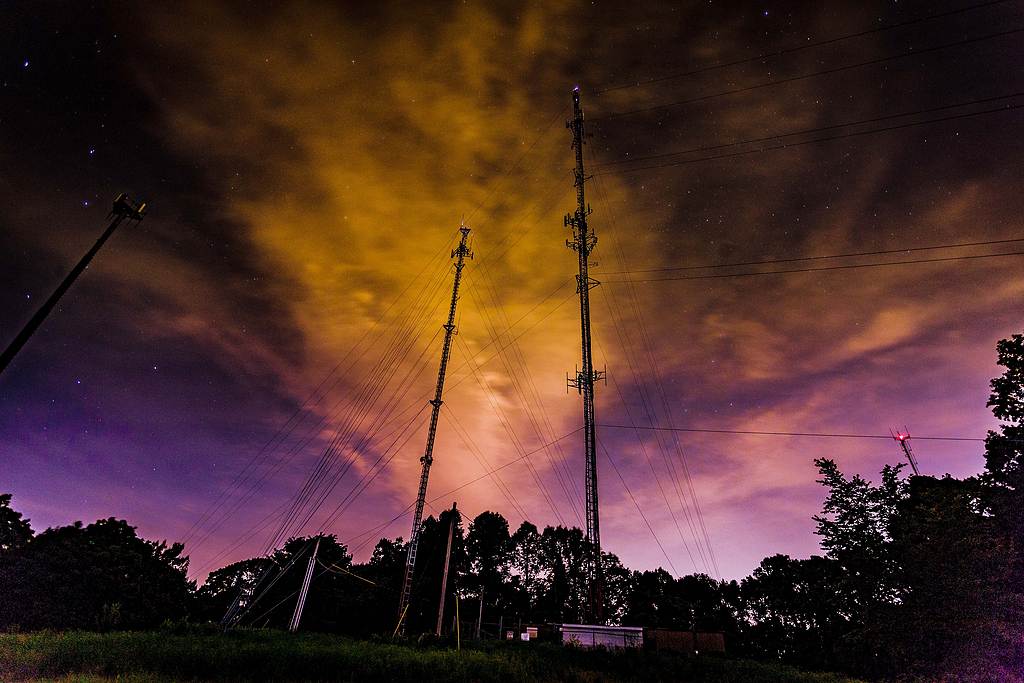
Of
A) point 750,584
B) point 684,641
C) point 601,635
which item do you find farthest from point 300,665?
point 750,584

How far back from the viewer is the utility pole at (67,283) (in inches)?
574

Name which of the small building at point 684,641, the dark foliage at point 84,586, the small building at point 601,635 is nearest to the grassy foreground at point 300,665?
the small building at point 601,635

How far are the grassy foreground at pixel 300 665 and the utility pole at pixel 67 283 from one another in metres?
11.6

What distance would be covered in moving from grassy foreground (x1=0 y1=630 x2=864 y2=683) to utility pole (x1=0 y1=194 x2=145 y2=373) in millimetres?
11622

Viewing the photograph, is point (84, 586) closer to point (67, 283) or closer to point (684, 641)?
point (67, 283)

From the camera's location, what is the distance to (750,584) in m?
81.7

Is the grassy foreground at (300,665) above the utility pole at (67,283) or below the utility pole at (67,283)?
below

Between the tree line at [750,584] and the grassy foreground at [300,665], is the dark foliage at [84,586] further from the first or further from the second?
the grassy foreground at [300,665]

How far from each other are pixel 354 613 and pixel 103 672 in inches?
2169

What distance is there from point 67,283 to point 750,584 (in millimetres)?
103754

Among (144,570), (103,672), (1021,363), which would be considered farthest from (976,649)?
(144,570)

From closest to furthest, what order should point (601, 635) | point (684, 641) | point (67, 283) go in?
1. point (67, 283)
2. point (601, 635)
3. point (684, 641)

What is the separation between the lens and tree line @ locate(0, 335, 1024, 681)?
23141mm

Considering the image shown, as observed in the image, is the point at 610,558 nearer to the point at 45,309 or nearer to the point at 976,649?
the point at 976,649
